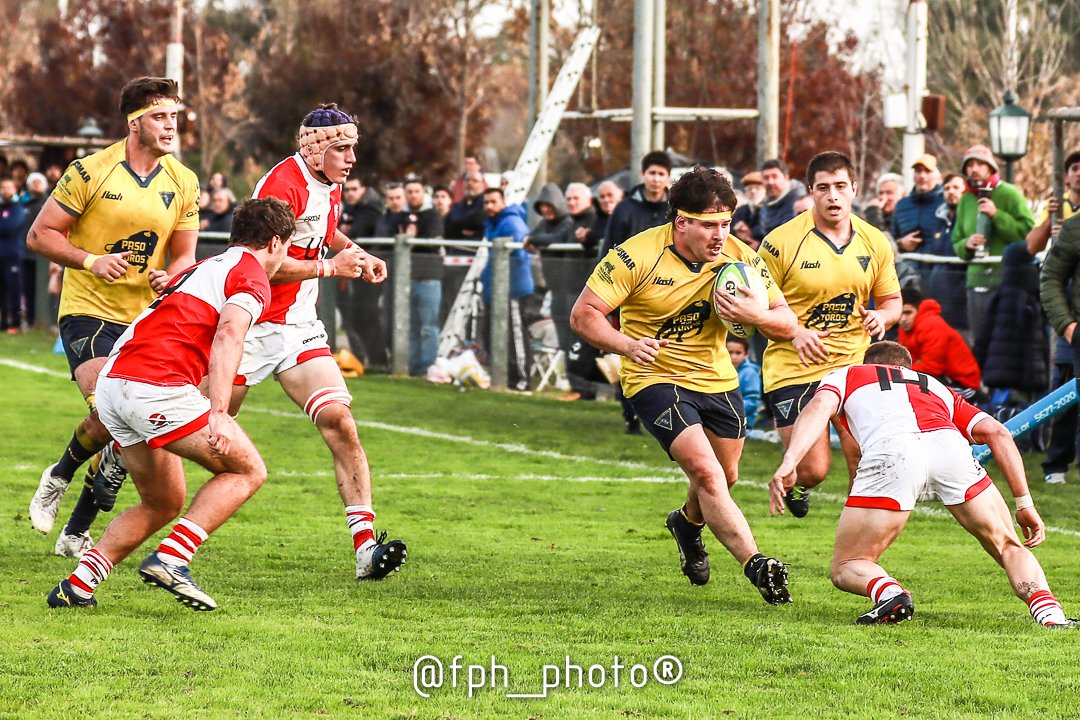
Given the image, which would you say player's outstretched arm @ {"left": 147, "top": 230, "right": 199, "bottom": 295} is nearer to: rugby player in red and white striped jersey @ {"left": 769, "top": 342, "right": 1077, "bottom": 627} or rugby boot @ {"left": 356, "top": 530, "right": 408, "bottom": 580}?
rugby boot @ {"left": 356, "top": 530, "right": 408, "bottom": 580}

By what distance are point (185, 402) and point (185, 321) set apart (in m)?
0.34

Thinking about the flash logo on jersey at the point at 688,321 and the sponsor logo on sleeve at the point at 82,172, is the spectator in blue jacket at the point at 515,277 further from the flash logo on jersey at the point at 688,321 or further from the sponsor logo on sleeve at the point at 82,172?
the flash logo on jersey at the point at 688,321

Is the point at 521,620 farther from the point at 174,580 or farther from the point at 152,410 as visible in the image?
the point at 152,410

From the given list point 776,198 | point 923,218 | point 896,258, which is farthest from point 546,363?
point 896,258

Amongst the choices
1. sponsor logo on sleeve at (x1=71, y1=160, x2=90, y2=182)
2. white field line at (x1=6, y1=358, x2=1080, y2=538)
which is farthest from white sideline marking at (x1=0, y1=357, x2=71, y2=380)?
sponsor logo on sleeve at (x1=71, y1=160, x2=90, y2=182)

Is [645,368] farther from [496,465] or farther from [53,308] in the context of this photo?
[53,308]

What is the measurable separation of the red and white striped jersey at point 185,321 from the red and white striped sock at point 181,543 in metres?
0.62

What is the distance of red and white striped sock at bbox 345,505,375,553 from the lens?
26.6ft

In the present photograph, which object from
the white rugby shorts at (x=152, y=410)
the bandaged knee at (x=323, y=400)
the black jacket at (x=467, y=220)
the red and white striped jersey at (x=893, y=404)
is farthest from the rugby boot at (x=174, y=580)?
the black jacket at (x=467, y=220)

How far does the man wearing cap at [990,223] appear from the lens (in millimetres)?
13406

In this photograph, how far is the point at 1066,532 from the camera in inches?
384

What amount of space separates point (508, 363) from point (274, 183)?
10.1 m

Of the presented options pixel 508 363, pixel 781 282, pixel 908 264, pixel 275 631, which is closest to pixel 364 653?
pixel 275 631

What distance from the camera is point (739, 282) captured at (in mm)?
7758
